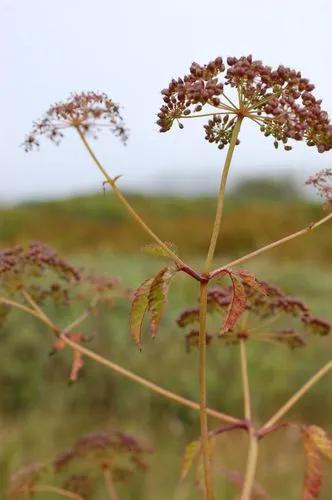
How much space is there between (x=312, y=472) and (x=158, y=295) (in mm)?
590

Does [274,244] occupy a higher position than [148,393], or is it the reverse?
[148,393]

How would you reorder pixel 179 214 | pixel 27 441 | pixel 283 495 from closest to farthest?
pixel 283 495, pixel 27 441, pixel 179 214

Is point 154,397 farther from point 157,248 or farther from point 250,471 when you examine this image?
point 157,248

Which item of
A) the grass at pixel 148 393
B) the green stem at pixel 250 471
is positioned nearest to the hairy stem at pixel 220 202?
the green stem at pixel 250 471

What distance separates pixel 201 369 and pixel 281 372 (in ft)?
27.2

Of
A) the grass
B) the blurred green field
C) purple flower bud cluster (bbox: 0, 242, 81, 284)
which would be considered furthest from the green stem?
the grass

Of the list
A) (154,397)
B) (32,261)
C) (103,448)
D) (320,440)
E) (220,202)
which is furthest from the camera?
(154,397)

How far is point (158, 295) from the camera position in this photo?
1.85 meters

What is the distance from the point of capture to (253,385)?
9852 mm

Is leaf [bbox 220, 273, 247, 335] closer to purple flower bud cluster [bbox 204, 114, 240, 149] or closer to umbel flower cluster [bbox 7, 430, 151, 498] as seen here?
purple flower bud cluster [bbox 204, 114, 240, 149]

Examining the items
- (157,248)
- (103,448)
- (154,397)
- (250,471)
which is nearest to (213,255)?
(157,248)

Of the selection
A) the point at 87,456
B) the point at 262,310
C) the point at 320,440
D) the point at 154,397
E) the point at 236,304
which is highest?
the point at 154,397

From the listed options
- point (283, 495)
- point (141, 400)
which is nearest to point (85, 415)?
point (141, 400)

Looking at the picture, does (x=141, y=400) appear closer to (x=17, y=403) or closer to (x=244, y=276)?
(x=17, y=403)
